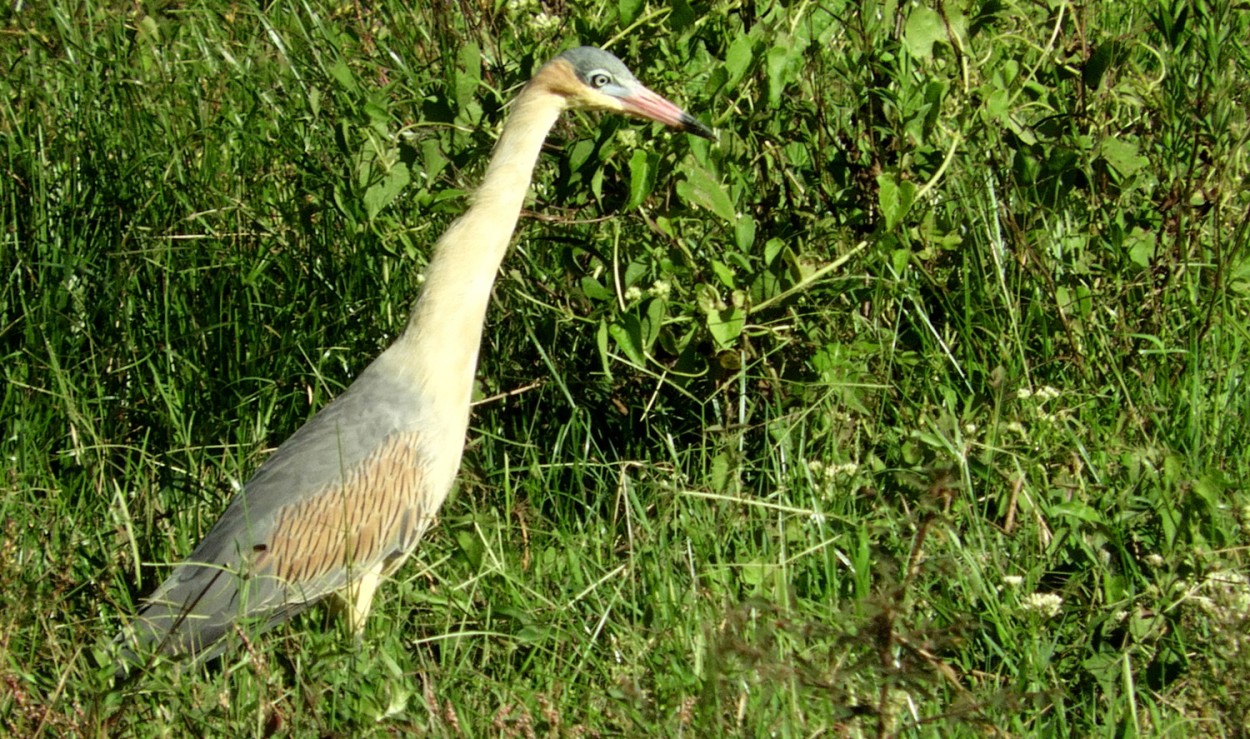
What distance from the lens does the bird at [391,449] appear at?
360 centimetres

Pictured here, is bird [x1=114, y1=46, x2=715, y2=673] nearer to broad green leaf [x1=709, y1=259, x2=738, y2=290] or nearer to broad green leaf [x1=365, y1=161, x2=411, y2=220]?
broad green leaf [x1=365, y1=161, x2=411, y2=220]

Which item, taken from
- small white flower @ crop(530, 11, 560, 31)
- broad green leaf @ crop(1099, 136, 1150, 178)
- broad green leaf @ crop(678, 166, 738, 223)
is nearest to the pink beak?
broad green leaf @ crop(678, 166, 738, 223)

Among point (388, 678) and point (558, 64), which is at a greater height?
point (558, 64)

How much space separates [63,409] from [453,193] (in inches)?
53.4

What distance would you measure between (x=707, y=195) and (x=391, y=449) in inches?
39.3

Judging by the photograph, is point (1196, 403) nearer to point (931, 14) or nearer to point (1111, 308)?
point (1111, 308)

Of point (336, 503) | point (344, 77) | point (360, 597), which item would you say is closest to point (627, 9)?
point (344, 77)

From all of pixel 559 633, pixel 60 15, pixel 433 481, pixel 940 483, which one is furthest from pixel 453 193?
pixel 60 15

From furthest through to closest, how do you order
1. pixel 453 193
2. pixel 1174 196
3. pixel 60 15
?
pixel 60 15, pixel 1174 196, pixel 453 193

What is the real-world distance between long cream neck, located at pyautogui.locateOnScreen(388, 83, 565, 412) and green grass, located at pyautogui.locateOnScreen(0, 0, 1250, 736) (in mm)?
174

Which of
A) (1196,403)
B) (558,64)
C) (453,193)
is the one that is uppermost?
(558,64)

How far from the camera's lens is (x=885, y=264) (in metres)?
4.03

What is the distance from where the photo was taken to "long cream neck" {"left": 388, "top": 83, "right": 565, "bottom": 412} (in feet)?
11.9

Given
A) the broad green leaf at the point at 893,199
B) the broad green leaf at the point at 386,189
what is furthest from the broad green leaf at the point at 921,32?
the broad green leaf at the point at 386,189
